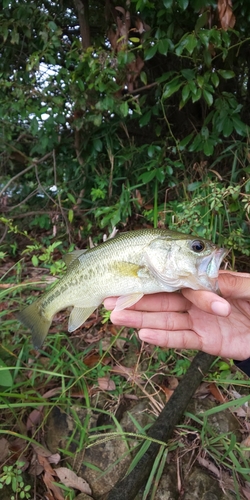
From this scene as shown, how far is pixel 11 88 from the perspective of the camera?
174 inches

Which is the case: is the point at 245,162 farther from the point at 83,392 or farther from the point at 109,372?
the point at 83,392

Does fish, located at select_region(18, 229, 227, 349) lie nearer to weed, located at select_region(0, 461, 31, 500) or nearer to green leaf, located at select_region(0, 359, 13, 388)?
green leaf, located at select_region(0, 359, 13, 388)

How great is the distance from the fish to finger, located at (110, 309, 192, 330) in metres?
0.15

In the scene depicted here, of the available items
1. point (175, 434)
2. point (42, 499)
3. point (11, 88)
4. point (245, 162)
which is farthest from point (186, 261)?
point (11, 88)

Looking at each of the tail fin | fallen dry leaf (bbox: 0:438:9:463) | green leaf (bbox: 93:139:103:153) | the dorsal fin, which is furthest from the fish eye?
green leaf (bbox: 93:139:103:153)

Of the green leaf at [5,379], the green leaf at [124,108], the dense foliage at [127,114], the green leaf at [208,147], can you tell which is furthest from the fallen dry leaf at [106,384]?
the green leaf at [124,108]

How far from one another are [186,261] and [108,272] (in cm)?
51

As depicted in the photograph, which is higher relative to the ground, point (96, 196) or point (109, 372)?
point (96, 196)

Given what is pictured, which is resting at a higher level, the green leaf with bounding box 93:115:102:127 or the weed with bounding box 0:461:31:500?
the green leaf with bounding box 93:115:102:127

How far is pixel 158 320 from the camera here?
230 centimetres

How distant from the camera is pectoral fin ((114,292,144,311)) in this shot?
2.13 meters

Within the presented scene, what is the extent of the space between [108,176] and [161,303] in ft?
8.14

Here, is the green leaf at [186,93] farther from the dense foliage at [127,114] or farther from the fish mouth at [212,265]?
the fish mouth at [212,265]

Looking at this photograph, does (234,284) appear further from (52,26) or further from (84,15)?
(84,15)
